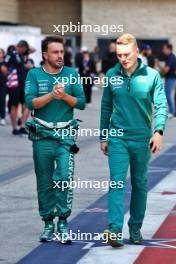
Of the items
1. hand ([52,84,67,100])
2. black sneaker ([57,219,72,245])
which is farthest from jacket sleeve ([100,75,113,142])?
black sneaker ([57,219,72,245])

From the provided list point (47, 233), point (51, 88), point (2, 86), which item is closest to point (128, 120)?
point (51, 88)

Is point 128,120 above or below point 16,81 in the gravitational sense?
below

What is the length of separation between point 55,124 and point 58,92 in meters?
0.40

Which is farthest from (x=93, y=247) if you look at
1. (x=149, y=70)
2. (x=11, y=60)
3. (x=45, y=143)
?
(x=11, y=60)

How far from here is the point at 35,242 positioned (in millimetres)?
8844

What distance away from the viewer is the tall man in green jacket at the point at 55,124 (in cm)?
866

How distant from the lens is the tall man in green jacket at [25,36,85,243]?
8.66 m

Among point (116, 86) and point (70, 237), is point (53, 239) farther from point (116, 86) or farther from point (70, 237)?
point (116, 86)

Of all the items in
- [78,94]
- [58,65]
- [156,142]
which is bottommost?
[156,142]

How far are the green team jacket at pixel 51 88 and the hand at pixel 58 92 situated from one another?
0.19 m

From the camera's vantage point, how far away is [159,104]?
8453 millimetres

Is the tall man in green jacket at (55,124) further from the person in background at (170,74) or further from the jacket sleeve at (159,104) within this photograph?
the person in background at (170,74)

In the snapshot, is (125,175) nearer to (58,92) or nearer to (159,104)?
(159,104)

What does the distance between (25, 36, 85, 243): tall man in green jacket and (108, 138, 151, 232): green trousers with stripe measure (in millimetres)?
442
